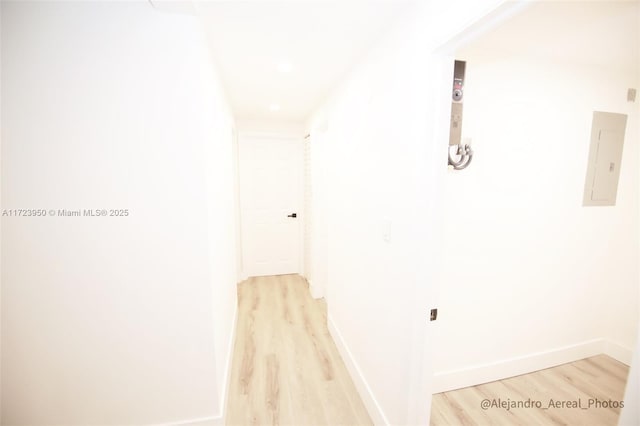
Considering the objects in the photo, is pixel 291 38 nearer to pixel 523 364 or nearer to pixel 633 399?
pixel 633 399

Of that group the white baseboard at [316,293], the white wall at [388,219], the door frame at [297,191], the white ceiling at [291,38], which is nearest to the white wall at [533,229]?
the white wall at [388,219]

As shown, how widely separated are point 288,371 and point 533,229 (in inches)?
82.4

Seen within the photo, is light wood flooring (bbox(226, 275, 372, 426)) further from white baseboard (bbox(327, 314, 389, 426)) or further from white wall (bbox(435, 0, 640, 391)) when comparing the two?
white wall (bbox(435, 0, 640, 391))

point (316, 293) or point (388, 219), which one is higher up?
point (388, 219)

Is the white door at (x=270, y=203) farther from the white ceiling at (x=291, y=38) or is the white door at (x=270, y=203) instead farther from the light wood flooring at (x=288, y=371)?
the white ceiling at (x=291, y=38)

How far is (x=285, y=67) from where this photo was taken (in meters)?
1.83

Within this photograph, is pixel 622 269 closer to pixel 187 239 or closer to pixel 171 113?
pixel 187 239

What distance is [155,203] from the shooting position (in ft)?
4.18

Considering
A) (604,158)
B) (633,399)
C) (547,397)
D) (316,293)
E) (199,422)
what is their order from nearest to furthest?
1. (633,399)
2. (199,422)
3. (547,397)
4. (604,158)
5. (316,293)

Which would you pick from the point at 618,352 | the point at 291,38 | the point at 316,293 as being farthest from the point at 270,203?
the point at 618,352

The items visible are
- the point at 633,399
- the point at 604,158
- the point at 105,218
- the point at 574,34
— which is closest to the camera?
the point at 633,399

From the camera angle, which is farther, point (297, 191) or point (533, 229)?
point (297, 191)

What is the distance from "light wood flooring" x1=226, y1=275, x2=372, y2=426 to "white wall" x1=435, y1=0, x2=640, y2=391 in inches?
30.6

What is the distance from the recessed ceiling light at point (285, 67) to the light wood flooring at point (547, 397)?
99.2 inches
